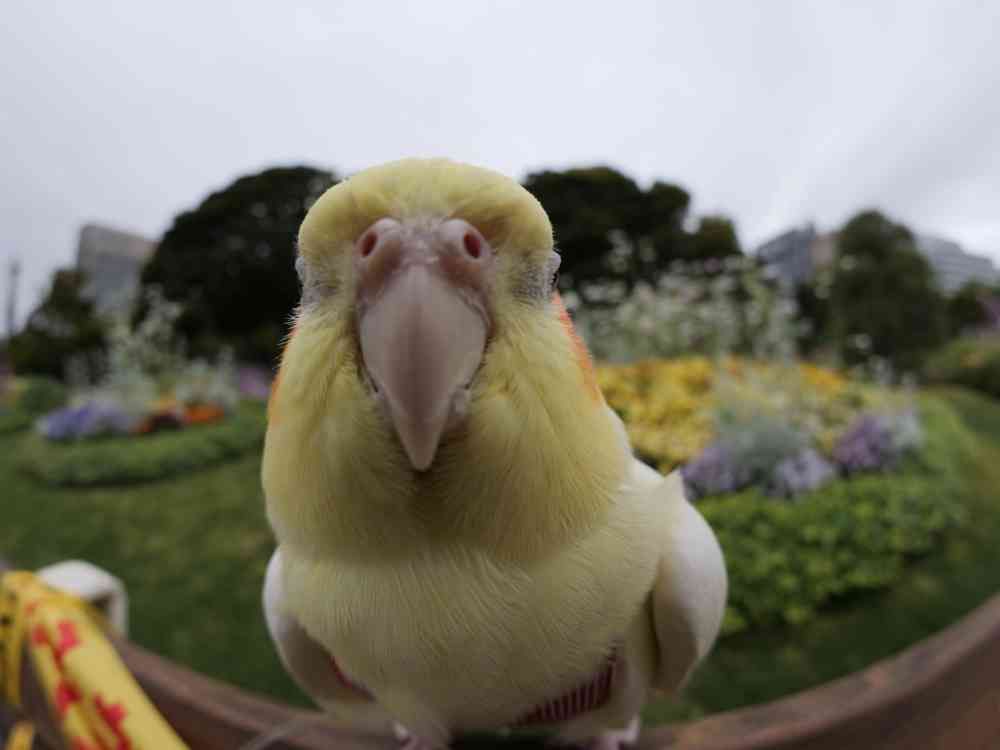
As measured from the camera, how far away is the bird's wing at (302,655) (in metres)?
0.62

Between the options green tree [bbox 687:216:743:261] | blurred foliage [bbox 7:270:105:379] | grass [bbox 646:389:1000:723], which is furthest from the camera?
blurred foliage [bbox 7:270:105:379]

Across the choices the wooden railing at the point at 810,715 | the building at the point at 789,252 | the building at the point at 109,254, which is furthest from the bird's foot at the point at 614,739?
the building at the point at 109,254

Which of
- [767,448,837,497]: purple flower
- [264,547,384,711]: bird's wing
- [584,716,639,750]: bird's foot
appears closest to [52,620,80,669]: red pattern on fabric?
[264,547,384,711]: bird's wing

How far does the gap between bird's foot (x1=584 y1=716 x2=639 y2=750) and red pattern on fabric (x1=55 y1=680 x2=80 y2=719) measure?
78 centimetres

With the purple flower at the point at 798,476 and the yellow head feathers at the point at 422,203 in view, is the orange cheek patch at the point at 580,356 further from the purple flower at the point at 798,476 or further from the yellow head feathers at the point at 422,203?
the purple flower at the point at 798,476

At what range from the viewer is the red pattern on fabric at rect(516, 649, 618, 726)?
60 cm

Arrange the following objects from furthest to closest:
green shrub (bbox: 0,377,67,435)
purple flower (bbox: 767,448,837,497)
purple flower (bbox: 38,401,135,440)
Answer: green shrub (bbox: 0,377,67,435) < purple flower (bbox: 38,401,135,440) < purple flower (bbox: 767,448,837,497)

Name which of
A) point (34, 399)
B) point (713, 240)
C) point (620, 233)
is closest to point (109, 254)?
point (34, 399)

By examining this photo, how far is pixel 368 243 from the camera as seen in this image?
0.39 m

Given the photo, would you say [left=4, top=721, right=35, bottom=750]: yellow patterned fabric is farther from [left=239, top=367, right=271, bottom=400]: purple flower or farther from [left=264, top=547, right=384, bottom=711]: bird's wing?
[left=239, top=367, right=271, bottom=400]: purple flower

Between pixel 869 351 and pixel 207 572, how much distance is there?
6046 mm

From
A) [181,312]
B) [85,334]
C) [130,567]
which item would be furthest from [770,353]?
[85,334]

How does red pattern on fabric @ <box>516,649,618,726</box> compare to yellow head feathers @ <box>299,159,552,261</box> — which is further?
red pattern on fabric @ <box>516,649,618,726</box>

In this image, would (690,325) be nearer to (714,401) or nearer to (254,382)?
(714,401)
